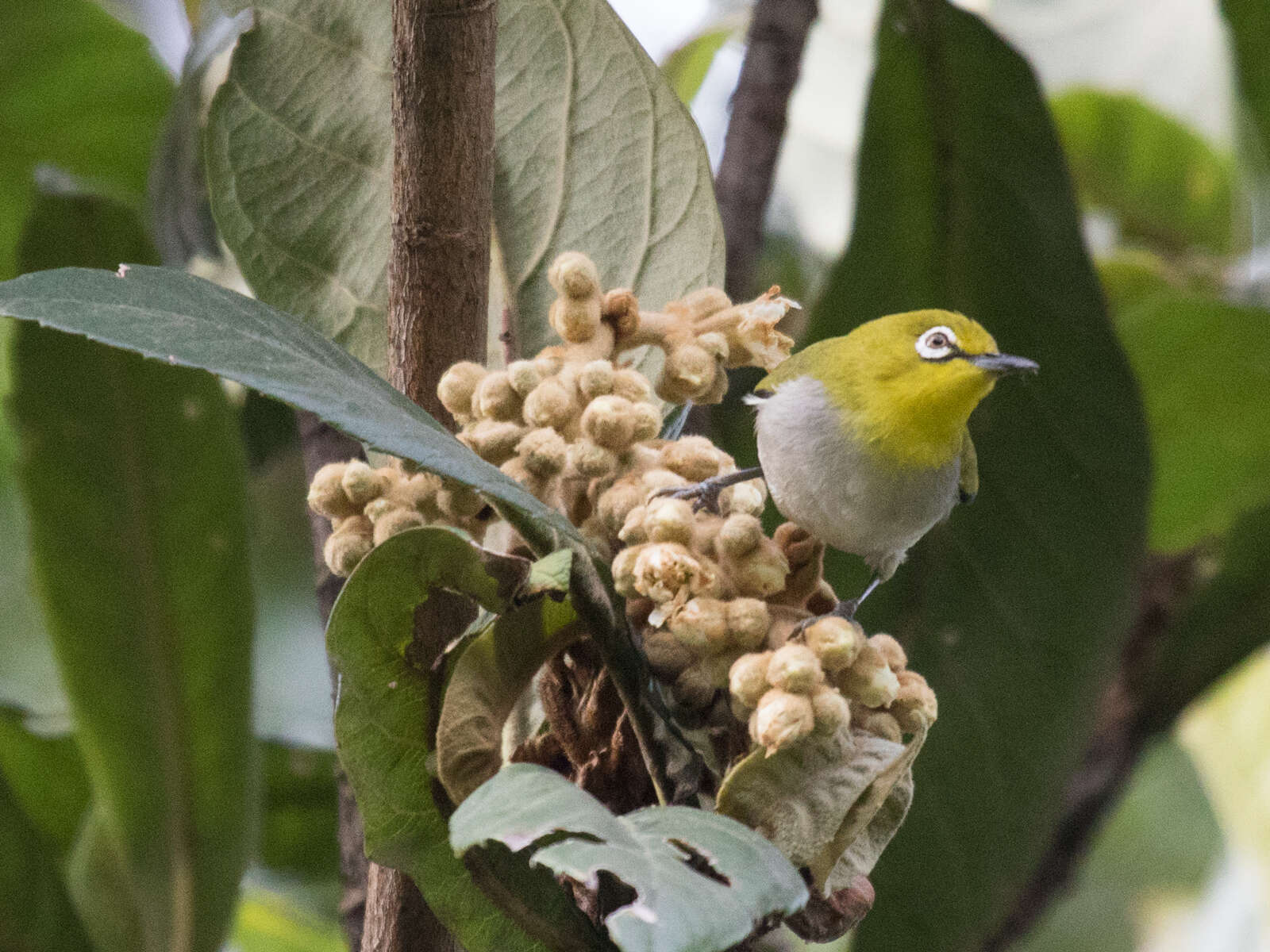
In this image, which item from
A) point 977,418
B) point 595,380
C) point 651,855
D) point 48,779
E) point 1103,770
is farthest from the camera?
point 1103,770

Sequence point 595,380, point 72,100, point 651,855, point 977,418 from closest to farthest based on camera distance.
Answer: point 651,855
point 595,380
point 977,418
point 72,100

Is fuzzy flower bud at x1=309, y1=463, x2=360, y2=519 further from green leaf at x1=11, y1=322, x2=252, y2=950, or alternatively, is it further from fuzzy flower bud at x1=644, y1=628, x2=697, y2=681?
green leaf at x1=11, y1=322, x2=252, y2=950

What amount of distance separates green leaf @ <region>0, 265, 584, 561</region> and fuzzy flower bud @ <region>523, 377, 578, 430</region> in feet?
0.12

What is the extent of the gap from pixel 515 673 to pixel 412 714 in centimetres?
4

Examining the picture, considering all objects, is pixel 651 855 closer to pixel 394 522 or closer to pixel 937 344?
pixel 394 522

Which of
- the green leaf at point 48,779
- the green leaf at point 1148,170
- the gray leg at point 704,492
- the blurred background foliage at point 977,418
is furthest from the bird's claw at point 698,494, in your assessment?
the green leaf at point 1148,170

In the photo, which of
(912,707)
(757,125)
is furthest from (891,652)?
(757,125)

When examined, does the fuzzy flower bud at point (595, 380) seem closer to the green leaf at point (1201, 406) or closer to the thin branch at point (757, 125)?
the thin branch at point (757, 125)

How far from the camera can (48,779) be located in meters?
1.06

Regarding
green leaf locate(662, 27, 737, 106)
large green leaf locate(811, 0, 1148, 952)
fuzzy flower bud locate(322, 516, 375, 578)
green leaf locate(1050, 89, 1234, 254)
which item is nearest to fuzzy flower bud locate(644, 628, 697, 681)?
fuzzy flower bud locate(322, 516, 375, 578)

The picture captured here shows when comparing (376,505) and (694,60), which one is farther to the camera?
(694,60)

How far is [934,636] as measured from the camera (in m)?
0.95

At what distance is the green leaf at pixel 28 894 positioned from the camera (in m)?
0.80

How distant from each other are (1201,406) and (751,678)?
117cm
